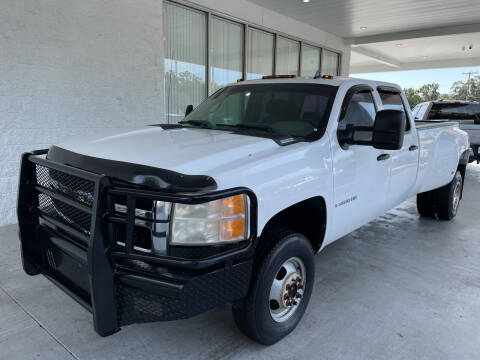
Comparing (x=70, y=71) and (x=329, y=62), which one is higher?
(x=329, y=62)

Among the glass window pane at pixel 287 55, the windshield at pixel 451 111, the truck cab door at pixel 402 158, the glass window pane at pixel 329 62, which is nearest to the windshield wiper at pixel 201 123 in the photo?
the truck cab door at pixel 402 158

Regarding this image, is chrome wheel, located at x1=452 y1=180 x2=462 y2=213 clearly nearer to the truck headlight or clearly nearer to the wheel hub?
the wheel hub

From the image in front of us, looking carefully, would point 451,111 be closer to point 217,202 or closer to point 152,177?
point 217,202

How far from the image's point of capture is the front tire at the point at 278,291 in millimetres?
2328

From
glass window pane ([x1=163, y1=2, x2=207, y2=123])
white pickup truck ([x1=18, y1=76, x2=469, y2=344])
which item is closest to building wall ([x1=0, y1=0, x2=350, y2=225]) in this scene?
glass window pane ([x1=163, y1=2, x2=207, y2=123])

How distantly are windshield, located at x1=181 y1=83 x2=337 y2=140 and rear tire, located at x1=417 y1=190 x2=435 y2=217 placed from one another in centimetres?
346

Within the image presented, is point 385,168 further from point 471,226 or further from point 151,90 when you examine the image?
point 151,90

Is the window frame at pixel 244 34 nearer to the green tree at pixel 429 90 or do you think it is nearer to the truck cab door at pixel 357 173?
the truck cab door at pixel 357 173

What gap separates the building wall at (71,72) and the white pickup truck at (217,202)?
9.19ft

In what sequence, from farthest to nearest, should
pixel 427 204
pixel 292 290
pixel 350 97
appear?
pixel 427 204, pixel 350 97, pixel 292 290

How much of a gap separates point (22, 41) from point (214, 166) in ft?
13.8

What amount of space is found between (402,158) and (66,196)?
10.5 ft

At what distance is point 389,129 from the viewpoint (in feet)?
8.86

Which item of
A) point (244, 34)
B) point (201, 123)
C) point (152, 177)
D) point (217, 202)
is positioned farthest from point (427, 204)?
point (244, 34)
